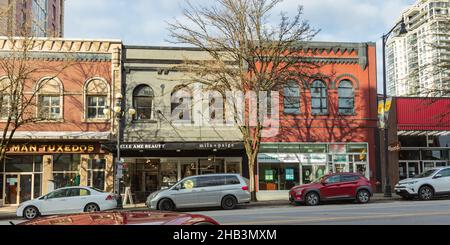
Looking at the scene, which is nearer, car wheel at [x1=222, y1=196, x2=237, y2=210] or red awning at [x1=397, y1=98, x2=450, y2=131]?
car wheel at [x1=222, y1=196, x2=237, y2=210]

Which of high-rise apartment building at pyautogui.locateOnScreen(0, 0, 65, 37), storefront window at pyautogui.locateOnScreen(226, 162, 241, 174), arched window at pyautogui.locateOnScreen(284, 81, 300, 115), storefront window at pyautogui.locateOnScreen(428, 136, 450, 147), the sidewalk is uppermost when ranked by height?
high-rise apartment building at pyautogui.locateOnScreen(0, 0, 65, 37)

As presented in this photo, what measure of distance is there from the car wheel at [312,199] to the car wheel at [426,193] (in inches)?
201

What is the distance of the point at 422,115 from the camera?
2780 centimetres

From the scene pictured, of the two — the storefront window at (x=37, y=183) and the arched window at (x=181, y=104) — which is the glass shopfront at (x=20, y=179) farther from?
the arched window at (x=181, y=104)

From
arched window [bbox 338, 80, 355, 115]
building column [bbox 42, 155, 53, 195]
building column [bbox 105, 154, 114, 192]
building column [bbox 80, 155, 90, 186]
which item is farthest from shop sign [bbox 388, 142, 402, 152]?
building column [bbox 42, 155, 53, 195]

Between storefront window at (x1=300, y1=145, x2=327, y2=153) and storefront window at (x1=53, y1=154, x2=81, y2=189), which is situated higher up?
storefront window at (x1=300, y1=145, x2=327, y2=153)

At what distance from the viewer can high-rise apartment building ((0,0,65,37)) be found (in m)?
22.7

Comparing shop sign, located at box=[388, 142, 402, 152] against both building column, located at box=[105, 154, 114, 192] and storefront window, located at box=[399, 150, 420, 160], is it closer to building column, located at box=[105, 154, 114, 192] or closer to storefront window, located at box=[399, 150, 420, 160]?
storefront window, located at box=[399, 150, 420, 160]

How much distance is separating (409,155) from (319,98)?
6.65 metres

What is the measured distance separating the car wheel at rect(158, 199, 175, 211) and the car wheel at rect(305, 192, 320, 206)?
19.4 feet

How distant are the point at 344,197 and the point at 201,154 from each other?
8.74 metres

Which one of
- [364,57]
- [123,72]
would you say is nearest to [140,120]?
[123,72]
